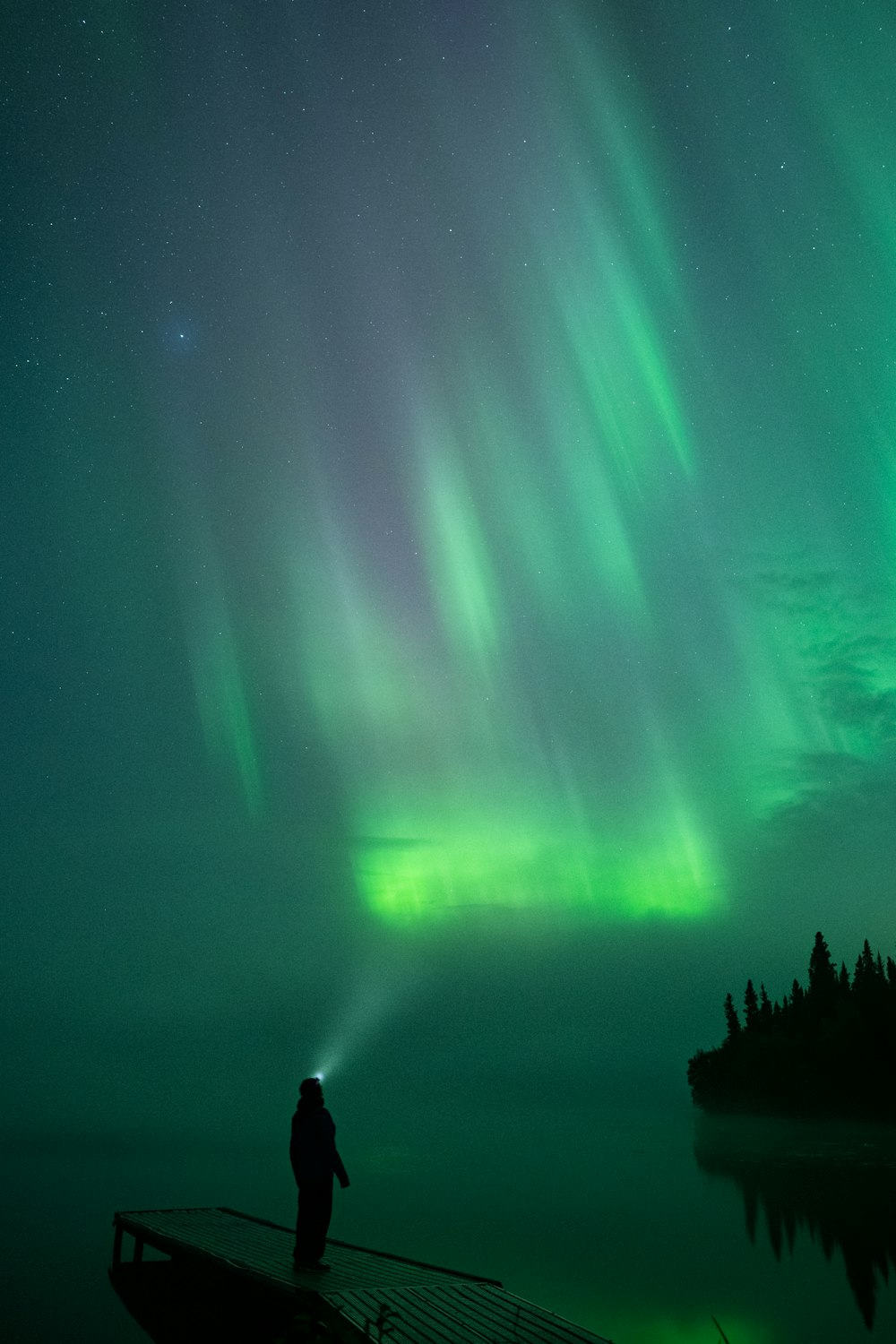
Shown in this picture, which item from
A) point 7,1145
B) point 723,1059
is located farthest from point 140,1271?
point 723,1059

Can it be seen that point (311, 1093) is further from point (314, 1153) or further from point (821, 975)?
point (821, 975)

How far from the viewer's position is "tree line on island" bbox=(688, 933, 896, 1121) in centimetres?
9125

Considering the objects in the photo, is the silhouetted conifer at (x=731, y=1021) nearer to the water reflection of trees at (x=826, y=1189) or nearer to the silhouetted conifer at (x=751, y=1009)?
the silhouetted conifer at (x=751, y=1009)

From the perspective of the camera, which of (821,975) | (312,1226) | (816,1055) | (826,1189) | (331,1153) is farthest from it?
(821,975)

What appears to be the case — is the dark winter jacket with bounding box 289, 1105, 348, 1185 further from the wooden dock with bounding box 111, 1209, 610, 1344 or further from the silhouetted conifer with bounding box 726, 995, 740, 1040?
the silhouetted conifer with bounding box 726, 995, 740, 1040

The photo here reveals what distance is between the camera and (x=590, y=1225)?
32125 mm

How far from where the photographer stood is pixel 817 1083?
97125mm

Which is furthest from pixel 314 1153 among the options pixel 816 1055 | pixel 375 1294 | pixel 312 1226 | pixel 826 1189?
pixel 816 1055

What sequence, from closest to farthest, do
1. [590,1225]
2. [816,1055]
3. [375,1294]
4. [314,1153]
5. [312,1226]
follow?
[375,1294] < [314,1153] < [312,1226] < [590,1225] < [816,1055]

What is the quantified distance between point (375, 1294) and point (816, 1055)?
320ft

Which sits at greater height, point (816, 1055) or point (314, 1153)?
point (314, 1153)

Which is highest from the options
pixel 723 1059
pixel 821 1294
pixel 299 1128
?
pixel 299 1128

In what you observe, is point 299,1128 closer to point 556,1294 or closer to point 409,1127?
point 556,1294

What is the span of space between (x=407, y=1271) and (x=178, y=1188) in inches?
1435
